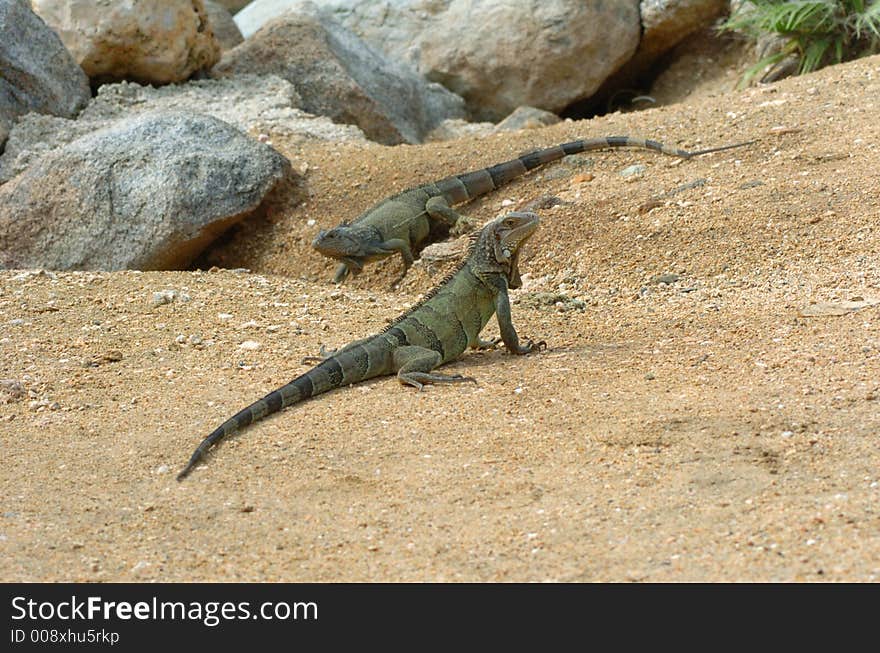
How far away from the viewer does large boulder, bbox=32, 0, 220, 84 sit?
10.3 meters

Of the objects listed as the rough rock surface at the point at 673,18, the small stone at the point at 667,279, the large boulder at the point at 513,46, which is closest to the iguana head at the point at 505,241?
the small stone at the point at 667,279

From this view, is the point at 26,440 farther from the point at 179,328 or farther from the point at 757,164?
the point at 757,164

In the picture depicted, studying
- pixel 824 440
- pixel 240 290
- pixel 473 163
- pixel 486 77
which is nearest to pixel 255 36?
pixel 486 77

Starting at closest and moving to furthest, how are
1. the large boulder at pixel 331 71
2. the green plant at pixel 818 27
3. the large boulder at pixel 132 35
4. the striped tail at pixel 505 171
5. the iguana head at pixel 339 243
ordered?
the iguana head at pixel 339 243 → the striped tail at pixel 505 171 → the green plant at pixel 818 27 → the large boulder at pixel 132 35 → the large boulder at pixel 331 71

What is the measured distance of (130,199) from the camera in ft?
27.6

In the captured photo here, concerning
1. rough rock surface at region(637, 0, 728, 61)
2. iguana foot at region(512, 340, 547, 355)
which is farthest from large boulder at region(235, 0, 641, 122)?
iguana foot at region(512, 340, 547, 355)

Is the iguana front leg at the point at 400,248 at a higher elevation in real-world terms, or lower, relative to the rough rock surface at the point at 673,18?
lower

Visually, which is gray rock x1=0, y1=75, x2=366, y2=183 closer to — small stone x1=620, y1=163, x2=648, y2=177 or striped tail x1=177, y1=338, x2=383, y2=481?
small stone x1=620, y1=163, x2=648, y2=177

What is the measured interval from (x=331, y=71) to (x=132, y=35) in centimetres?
193

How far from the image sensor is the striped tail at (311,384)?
4582 mm

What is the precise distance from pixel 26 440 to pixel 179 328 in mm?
1598

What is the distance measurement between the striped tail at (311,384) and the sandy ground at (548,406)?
0.06 metres

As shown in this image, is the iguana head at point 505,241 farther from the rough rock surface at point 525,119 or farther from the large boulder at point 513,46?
the large boulder at point 513,46

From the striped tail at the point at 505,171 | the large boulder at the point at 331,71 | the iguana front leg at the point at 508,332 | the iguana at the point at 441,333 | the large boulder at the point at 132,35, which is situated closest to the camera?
the iguana at the point at 441,333
